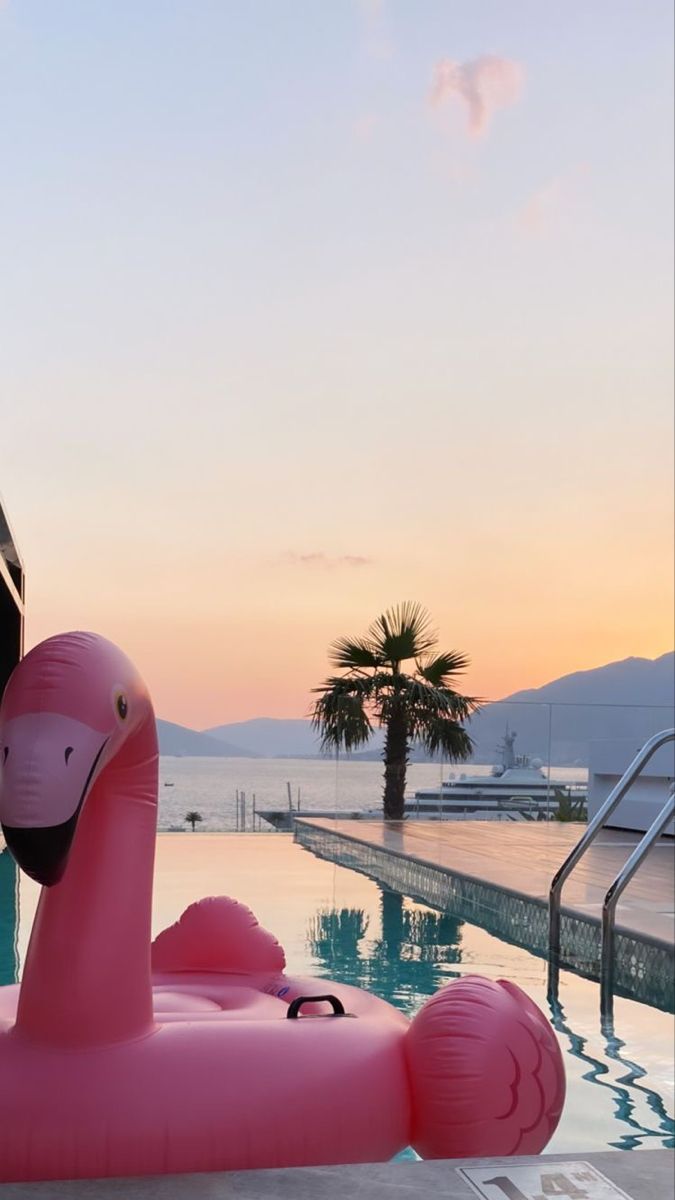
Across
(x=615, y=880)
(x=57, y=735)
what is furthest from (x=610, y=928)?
(x=57, y=735)

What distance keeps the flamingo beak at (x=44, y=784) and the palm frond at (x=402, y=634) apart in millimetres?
13495

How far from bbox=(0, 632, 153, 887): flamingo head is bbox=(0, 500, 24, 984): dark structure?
18.6 ft

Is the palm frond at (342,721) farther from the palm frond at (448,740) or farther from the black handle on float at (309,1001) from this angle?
the black handle on float at (309,1001)

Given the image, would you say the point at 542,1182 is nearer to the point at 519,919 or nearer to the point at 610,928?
the point at 610,928

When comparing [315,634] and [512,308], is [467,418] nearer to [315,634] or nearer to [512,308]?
[512,308]

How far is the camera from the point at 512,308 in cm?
1343

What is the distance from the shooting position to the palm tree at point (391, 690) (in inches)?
496

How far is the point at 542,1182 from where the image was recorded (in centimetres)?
224

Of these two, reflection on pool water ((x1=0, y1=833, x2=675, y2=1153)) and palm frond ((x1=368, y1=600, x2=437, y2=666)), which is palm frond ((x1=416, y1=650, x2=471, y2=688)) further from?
reflection on pool water ((x1=0, y1=833, x2=675, y2=1153))

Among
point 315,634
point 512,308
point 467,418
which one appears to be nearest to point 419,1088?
point 512,308

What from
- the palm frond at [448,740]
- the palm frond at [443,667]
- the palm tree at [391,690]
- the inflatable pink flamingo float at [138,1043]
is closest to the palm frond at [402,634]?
the palm tree at [391,690]

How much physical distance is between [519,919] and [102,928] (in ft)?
16.7

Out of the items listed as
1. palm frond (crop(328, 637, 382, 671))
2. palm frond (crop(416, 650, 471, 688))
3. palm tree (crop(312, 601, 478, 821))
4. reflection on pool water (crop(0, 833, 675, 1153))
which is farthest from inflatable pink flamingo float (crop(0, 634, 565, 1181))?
palm frond (crop(328, 637, 382, 671))

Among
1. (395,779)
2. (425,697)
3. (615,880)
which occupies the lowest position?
(615,880)
